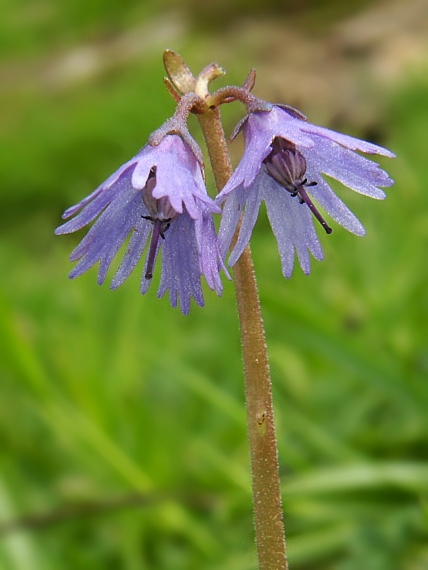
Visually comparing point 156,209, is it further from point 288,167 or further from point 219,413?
point 219,413

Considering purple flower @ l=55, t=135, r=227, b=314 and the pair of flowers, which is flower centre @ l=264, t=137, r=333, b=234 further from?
purple flower @ l=55, t=135, r=227, b=314

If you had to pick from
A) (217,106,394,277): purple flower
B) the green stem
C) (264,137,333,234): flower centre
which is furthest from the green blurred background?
(264,137,333,234): flower centre

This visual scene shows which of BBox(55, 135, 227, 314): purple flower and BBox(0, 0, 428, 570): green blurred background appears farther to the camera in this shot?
BBox(0, 0, 428, 570): green blurred background

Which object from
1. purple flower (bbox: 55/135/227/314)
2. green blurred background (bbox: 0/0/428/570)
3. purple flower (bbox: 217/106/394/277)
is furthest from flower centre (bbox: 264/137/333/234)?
green blurred background (bbox: 0/0/428/570)

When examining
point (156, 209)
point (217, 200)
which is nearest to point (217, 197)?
point (217, 200)

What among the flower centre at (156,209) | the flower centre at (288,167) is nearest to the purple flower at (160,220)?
the flower centre at (156,209)

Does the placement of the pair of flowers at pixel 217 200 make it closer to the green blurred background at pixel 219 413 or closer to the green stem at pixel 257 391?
the green stem at pixel 257 391

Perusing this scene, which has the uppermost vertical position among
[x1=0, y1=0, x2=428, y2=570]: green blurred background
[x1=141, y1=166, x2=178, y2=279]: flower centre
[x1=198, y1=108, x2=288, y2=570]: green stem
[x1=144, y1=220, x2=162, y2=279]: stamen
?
[x1=0, y1=0, x2=428, y2=570]: green blurred background

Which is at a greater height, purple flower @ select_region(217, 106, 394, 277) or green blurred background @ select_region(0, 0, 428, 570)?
green blurred background @ select_region(0, 0, 428, 570)
